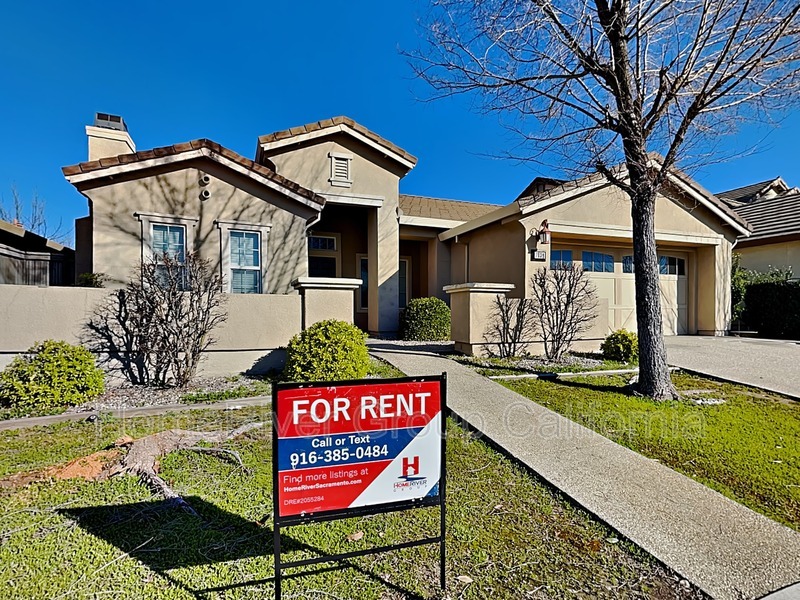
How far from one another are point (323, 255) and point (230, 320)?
6.29 metres

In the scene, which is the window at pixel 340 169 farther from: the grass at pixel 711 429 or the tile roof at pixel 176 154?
the grass at pixel 711 429

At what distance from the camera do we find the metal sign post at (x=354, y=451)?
2.24 meters

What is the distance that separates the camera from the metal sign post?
2242mm

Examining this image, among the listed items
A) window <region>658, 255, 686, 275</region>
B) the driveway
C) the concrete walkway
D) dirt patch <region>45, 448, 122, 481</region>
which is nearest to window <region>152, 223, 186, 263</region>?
dirt patch <region>45, 448, 122, 481</region>

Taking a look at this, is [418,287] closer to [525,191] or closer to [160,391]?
[525,191]

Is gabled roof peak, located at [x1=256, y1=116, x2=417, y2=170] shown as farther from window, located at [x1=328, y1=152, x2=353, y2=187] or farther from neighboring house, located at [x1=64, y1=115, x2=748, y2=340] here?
window, located at [x1=328, y1=152, x2=353, y2=187]

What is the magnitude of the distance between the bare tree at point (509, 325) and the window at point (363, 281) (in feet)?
18.1

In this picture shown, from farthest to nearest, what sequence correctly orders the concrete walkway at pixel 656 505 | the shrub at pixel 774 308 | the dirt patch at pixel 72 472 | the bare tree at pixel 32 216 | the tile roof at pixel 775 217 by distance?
the bare tree at pixel 32 216
the tile roof at pixel 775 217
the shrub at pixel 774 308
the dirt patch at pixel 72 472
the concrete walkway at pixel 656 505

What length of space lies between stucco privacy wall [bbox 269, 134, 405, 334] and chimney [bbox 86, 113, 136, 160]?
430 centimetres

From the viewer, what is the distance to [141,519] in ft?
10.0

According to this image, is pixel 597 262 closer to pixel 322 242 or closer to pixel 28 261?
pixel 322 242

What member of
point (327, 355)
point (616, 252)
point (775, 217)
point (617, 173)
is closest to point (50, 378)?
point (327, 355)

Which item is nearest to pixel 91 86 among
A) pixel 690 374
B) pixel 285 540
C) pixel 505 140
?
pixel 505 140

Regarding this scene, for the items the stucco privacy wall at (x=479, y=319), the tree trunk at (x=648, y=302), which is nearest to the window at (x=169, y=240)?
the stucco privacy wall at (x=479, y=319)
